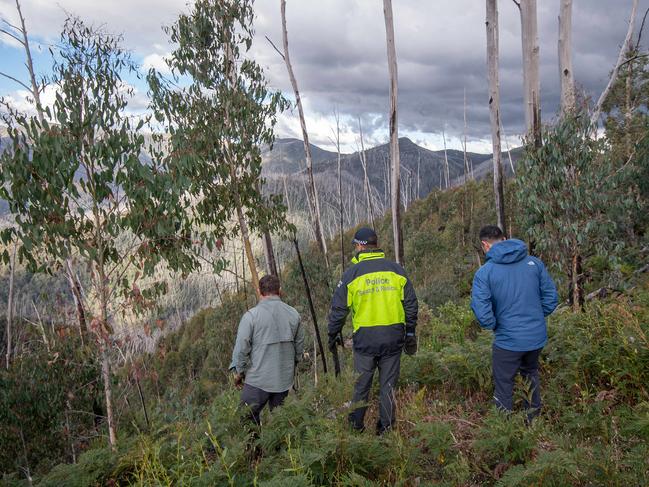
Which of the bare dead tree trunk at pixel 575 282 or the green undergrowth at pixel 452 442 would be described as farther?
the bare dead tree trunk at pixel 575 282

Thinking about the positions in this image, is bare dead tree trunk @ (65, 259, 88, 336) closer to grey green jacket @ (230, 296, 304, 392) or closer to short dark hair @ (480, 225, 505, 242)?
grey green jacket @ (230, 296, 304, 392)

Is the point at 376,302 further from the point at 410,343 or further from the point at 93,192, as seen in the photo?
the point at 93,192

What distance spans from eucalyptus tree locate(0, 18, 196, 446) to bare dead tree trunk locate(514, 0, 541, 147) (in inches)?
319

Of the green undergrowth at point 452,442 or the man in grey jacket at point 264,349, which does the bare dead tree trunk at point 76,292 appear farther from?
the man in grey jacket at point 264,349

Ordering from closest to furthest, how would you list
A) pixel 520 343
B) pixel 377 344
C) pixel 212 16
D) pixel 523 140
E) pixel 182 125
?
pixel 520 343 < pixel 377 344 < pixel 523 140 < pixel 182 125 < pixel 212 16

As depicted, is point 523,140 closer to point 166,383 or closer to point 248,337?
point 248,337

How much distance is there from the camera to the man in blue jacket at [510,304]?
4008 mm

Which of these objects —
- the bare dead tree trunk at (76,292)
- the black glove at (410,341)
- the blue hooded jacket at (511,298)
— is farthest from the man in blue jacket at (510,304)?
the bare dead tree trunk at (76,292)

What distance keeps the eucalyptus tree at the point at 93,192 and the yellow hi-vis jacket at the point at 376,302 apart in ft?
7.09

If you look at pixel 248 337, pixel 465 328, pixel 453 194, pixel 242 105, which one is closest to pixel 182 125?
pixel 242 105

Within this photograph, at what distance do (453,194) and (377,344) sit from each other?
3138 cm

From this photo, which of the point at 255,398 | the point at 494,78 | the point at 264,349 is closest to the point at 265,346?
the point at 264,349

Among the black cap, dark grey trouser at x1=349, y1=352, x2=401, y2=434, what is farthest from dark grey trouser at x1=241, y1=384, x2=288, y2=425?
the black cap

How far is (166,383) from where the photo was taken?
99.8 ft
